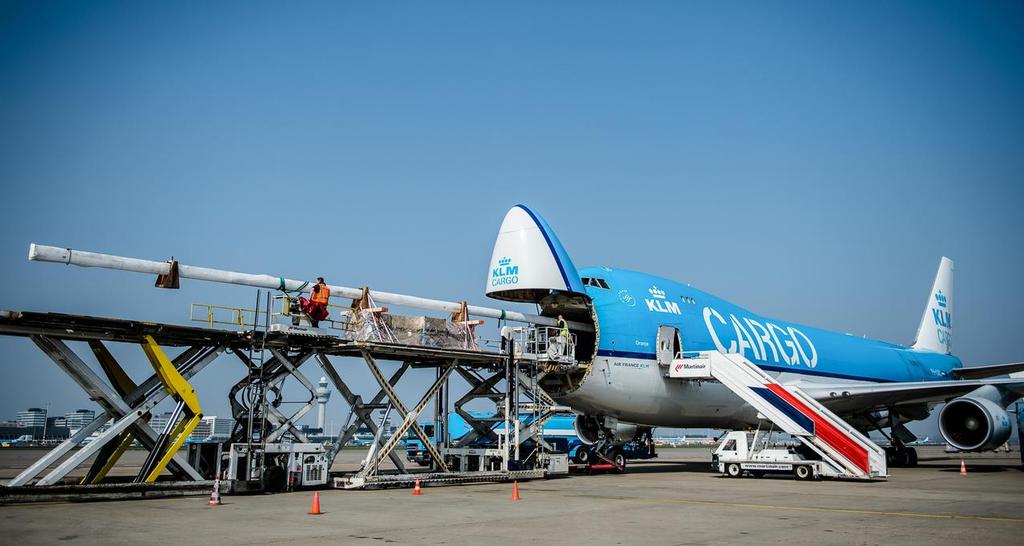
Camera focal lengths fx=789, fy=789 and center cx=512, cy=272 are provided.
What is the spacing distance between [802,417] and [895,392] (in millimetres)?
8602

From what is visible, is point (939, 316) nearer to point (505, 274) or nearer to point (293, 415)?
point (505, 274)

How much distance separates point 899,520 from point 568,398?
1368cm

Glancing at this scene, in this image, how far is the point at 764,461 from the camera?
25.0 metres

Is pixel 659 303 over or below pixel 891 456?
over

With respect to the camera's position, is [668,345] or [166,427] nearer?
[166,427]

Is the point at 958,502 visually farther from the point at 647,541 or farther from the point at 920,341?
the point at 920,341

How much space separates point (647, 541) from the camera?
424 inches

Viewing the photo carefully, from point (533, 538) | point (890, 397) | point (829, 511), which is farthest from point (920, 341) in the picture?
point (533, 538)

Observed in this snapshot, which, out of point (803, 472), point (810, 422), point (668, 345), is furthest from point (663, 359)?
point (803, 472)

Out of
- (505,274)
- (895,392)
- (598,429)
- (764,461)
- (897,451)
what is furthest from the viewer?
(897,451)

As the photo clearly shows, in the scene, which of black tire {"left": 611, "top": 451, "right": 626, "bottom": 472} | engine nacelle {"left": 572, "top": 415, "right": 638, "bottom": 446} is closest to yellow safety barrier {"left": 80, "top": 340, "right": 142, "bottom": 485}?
engine nacelle {"left": 572, "top": 415, "right": 638, "bottom": 446}

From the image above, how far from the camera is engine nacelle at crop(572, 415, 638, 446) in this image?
28.0 m

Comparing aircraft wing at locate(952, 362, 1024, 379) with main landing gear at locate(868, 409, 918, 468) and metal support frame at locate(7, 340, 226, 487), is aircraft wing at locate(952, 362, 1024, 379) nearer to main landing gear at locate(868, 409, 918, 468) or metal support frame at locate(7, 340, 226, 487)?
main landing gear at locate(868, 409, 918, 468)

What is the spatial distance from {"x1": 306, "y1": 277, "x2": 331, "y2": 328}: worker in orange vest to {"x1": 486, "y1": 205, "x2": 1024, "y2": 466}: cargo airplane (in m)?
5.90
